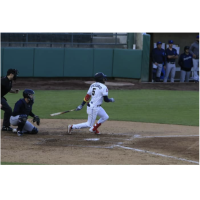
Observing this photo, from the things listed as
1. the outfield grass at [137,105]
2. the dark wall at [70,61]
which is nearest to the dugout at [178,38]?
the dark wall at [70,61]

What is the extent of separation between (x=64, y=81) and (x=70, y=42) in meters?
2.70

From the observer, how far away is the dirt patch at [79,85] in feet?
65.5

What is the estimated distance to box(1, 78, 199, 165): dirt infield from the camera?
812cm

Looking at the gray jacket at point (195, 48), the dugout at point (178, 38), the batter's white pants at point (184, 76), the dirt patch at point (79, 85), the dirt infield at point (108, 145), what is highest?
the dugout at point (178, 38)

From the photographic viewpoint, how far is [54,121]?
492 inches

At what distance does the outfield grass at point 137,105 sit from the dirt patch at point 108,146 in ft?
4.45

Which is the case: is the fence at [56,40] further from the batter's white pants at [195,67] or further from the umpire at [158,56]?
the batter's white pants at [195,67]

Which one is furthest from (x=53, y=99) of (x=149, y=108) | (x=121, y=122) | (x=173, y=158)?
(x=173, y=158)

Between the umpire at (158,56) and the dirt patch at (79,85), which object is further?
the umpire at (158,56)

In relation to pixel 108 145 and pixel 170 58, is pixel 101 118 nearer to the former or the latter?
pixel 108 145

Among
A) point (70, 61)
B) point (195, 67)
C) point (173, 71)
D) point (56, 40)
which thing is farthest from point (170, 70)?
point (56, 40)

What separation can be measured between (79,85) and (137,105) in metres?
5.50

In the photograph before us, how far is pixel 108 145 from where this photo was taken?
942cm

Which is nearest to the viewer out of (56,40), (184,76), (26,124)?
(26,124)
